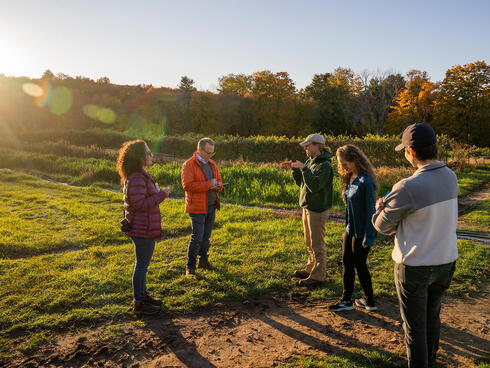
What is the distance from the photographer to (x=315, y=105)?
4566 cm

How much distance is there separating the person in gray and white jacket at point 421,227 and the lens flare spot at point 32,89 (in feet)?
159

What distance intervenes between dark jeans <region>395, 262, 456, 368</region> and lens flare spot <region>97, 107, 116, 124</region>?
136 feet

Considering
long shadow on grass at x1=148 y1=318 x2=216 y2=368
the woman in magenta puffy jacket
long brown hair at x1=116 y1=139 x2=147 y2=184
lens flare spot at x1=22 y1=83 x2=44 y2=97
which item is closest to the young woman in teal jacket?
long shadow on grass at x1=148 y1=318 x2=216 y2=368

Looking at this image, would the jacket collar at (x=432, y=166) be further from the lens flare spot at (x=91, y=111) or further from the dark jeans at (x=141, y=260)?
the lens flare spot at (x=91, y=111)

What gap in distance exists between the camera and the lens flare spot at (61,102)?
4175 centimetres

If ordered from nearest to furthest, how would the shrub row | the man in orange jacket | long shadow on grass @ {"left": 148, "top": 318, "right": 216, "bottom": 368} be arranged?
long shadow on grass @ {"left": 148, "top": 318, "right": 216, "bottom": 368} → the man in orange jacket → the shrub row

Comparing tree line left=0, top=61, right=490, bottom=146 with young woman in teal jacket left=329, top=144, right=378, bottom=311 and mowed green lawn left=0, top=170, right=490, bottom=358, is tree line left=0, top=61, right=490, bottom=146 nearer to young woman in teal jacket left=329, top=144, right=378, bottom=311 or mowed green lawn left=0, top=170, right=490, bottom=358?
mowed green lawn left=0, top=170, right=490, bottom=358

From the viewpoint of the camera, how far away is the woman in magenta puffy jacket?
4086 mm

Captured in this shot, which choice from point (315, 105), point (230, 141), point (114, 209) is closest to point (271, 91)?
point (315, 105)

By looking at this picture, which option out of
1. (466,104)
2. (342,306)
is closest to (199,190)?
(342,306)

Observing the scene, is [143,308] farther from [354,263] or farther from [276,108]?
[276,108]

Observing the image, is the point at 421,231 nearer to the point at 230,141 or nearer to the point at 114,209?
the point at 114,209

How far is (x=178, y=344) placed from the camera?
12.6ft

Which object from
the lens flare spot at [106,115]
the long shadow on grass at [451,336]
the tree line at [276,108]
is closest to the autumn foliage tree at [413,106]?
the tree line at [276,108]
